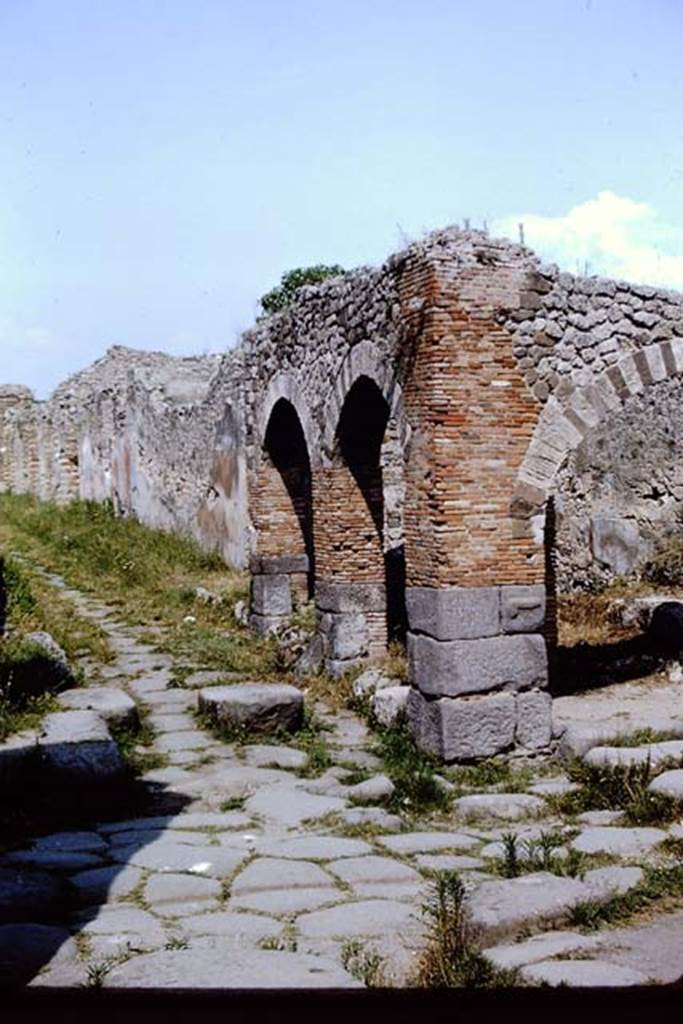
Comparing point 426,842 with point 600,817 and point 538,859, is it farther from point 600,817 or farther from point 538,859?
point 600,817

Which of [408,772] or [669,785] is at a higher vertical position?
[669,785]

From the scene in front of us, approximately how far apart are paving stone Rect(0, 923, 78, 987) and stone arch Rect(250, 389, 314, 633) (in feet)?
26.7

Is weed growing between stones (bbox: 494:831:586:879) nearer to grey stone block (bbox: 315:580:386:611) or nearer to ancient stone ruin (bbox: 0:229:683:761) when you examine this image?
ancient stone ruin (bbox: 0:229:683:761)

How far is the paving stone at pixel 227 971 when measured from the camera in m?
3.51

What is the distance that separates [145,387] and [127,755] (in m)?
14.1

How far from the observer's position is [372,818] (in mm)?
6172

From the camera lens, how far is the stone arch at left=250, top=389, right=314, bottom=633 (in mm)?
12375

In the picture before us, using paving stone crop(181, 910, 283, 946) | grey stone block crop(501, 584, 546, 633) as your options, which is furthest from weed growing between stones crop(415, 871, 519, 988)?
grey stone block crop(501, 584, 546, 633)

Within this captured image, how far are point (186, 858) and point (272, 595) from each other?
23.2ft

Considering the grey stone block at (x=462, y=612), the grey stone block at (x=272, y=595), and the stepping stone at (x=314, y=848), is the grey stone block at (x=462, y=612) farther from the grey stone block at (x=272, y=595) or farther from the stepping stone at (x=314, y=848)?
the grey stone block at (x=272, y=595)

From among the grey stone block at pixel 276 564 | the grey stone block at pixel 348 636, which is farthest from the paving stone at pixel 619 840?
the grey stone block at pixel 276 564

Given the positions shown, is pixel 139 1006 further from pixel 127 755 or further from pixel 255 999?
pixel 127 755

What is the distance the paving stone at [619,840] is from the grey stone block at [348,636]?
15.1ft

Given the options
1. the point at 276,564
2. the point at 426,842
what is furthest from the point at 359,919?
the point at 276,564
